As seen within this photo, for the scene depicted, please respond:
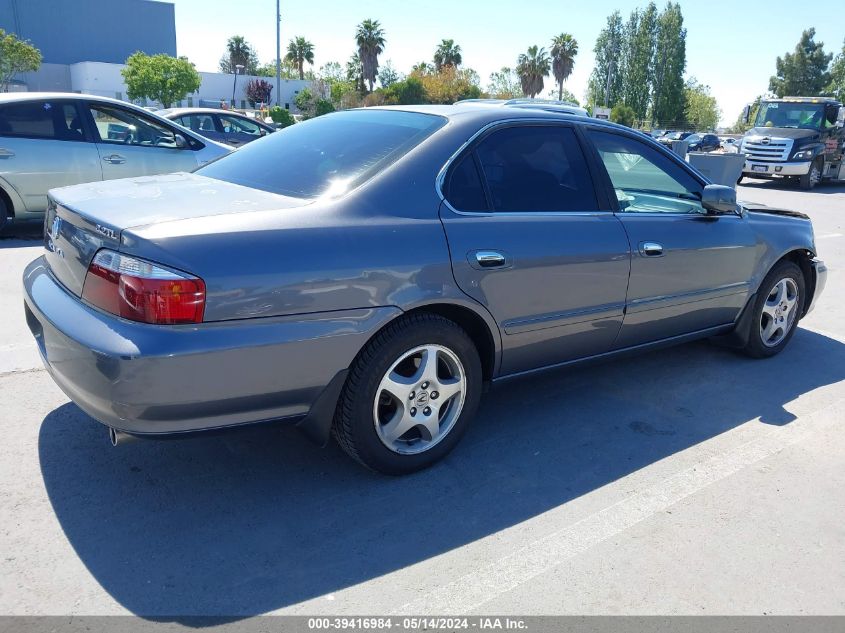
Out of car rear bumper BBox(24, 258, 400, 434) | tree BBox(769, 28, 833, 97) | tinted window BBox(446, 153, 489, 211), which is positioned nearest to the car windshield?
tinted window BBox(446, 153, 489, 211)

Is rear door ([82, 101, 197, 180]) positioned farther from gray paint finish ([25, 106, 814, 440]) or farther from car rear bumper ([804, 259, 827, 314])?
car rear bumper ([804, 259, 827, 314])

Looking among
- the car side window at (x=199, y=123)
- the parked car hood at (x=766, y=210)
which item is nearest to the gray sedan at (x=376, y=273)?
the parked car hood at (x=766, y=210)

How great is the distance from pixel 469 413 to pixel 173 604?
60.0 inches

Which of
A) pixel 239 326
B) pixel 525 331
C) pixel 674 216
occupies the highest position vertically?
pixel 674 216

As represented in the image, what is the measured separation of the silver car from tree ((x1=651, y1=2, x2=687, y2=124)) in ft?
254

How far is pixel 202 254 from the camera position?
8.07ft

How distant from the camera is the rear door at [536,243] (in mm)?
3158

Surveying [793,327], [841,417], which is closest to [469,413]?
[841,417]

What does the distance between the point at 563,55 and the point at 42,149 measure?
79603 millimetres

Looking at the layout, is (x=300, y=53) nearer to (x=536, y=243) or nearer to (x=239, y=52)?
(x=239, y=52)

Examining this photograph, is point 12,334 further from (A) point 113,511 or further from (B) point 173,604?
(B) point 173,604

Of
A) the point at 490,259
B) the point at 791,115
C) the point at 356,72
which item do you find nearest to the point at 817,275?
the point at 490,259

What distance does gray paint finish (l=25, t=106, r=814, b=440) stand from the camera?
2459mm

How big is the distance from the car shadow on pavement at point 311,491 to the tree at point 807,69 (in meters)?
84.9
